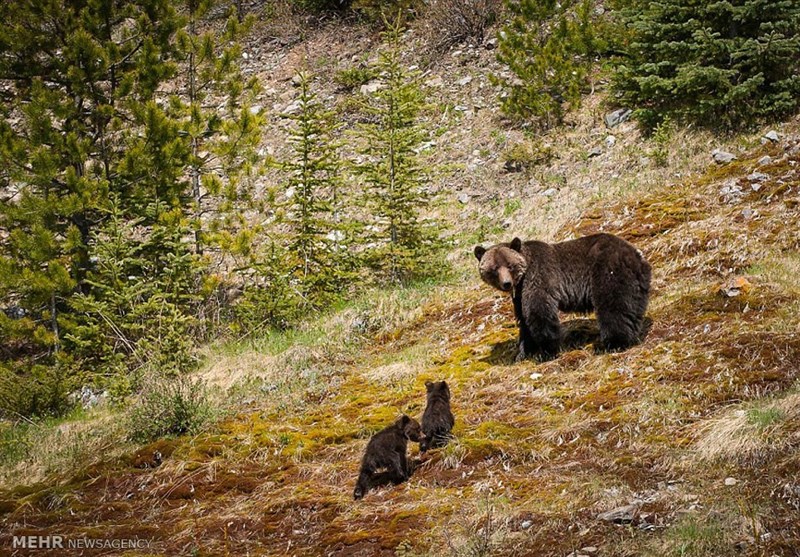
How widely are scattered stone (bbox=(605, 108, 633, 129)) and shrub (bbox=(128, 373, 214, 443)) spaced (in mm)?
12029

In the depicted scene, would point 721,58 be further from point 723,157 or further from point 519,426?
point 519,426

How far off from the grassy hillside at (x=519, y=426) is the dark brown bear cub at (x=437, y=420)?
0.16m

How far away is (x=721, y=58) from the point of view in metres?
13.5

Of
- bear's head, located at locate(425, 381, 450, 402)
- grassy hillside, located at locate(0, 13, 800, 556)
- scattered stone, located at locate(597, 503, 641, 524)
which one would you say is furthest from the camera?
bear's head, located at locate(425, 381, 450, 402)

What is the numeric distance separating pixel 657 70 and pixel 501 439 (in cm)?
1051

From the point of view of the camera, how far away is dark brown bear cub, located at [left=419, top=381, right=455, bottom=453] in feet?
21.9

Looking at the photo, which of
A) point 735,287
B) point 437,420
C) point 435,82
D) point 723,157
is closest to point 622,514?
point 437,420

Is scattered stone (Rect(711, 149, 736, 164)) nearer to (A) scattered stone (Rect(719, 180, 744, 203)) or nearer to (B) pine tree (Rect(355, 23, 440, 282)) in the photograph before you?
(A) scattered stone (Rect(719, 180, 744, 203))

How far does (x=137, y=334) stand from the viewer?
43.5ft

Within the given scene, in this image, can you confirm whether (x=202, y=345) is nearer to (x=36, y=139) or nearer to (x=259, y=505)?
(x=36, y=139)

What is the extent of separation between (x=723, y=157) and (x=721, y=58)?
7.71 feet

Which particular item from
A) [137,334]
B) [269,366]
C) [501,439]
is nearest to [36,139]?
[137,334]

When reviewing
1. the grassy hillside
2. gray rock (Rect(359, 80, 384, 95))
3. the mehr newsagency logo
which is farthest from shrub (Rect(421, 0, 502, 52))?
the mehr newsagency logo

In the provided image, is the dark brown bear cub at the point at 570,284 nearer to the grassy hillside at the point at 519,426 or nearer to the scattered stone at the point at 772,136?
the grassy hillside at the point at 519,426
